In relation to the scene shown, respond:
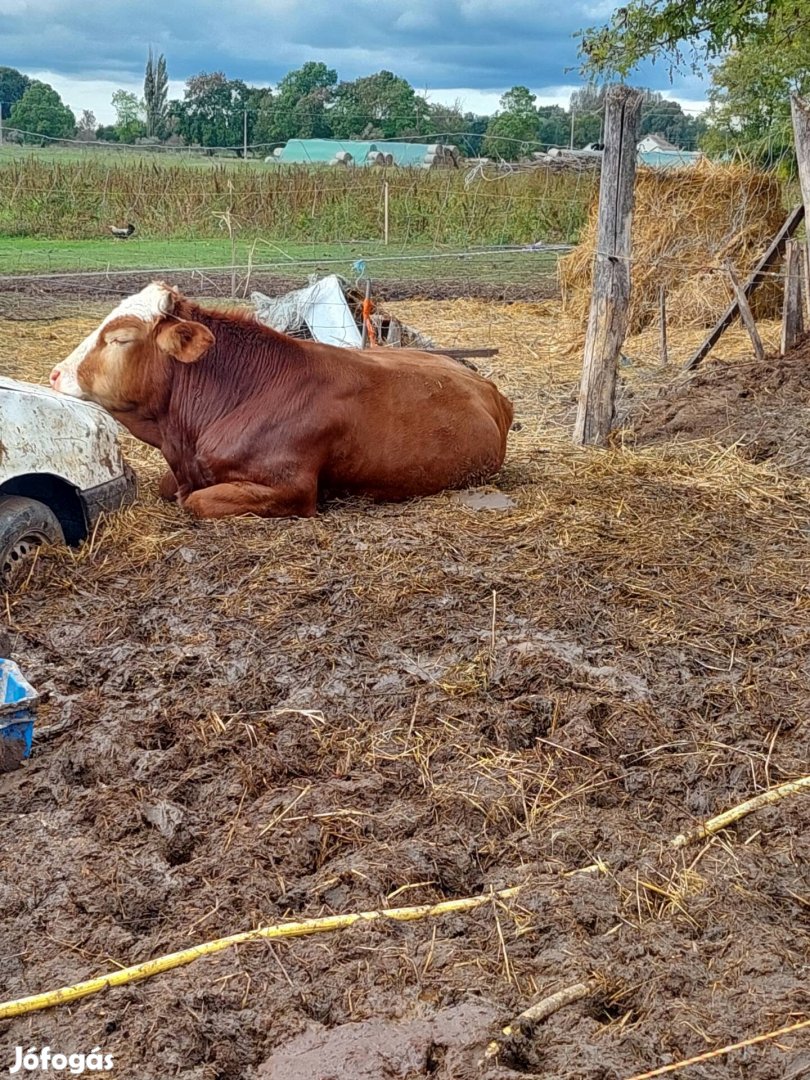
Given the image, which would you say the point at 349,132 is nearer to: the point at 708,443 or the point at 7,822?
the point at 708,443

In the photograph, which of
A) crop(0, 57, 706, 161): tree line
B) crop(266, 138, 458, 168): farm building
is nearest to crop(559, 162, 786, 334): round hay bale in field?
crop(266, 138, 458, 168): farm building

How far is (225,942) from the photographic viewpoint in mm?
2527

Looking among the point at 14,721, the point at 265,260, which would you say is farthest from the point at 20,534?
the point at 265,260

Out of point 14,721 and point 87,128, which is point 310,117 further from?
point 14,721

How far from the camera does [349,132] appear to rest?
48.2 metres

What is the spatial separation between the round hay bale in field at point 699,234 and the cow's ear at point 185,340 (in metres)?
8.84

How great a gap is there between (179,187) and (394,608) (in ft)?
76.6

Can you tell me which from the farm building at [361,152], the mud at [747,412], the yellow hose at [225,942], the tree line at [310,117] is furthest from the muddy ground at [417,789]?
the tree line at [310,117]

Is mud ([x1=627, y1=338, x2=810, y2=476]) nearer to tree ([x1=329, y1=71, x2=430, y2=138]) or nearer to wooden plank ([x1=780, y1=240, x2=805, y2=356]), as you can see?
wooden plank ([x1=780, y1=240, x2=805, y2=356])

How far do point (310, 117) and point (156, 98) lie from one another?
20292 millimetres

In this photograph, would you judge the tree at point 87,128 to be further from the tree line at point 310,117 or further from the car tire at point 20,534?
the car tire at point 20,534

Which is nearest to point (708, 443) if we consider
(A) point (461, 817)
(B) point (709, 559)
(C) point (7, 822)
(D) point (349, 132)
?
(B) point (709, 559)

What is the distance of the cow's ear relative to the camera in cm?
571

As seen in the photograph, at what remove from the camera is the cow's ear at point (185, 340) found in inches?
225
